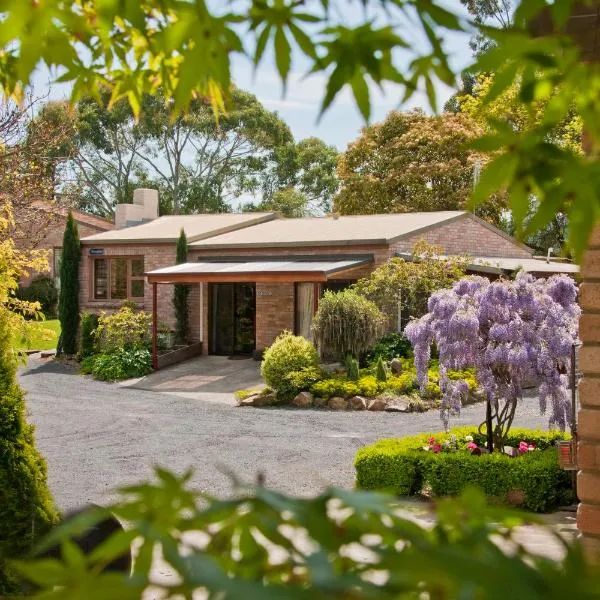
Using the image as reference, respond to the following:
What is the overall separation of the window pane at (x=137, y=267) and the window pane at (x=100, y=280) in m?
0.90

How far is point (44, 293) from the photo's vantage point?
115 feet

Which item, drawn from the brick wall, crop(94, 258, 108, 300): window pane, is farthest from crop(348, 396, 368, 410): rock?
crop(94, 258, 108, 300): window pane

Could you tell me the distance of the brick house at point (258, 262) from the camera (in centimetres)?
2222

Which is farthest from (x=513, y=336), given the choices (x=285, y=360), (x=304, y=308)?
(x=304, y=308)

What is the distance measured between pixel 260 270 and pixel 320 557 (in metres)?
20.7

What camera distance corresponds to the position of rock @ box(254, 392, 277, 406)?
1784 cm

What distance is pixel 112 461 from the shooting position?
12.3m

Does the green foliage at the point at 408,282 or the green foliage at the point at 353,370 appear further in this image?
the green foliage at the point at 408,282

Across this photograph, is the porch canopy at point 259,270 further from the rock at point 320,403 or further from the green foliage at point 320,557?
the green foliage at point 320,557

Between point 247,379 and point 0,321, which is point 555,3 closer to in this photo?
point 0,321

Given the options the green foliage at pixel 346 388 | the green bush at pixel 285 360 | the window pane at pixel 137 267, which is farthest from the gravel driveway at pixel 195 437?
the window pane at pixel 137 267

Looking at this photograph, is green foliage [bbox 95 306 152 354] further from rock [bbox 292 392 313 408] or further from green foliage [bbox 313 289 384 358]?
rock [bbox 292 392 313 408]

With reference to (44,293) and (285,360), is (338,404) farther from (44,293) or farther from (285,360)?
(44,293)

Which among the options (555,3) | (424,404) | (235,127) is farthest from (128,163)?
(555,3)
